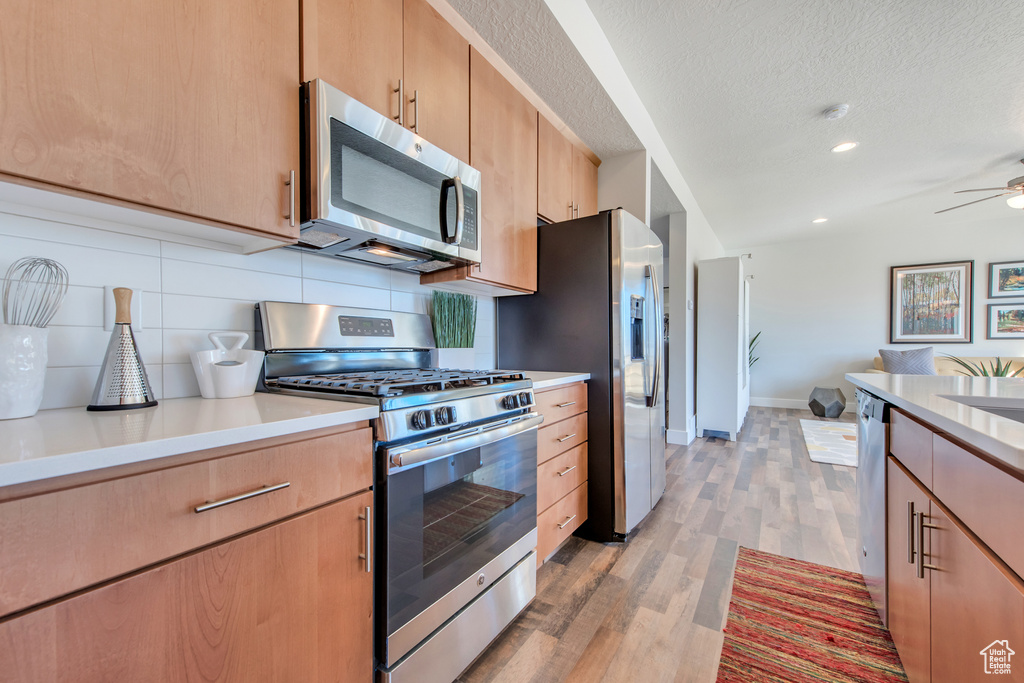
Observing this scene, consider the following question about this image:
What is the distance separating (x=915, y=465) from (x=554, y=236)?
1756 millimetres

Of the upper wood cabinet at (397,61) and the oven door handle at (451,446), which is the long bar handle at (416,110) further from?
the oven door handle at (451,446)

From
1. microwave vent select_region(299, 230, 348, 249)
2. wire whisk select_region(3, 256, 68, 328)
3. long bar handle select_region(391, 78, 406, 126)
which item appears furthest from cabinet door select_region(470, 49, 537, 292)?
wire whisk select_region(3, 256, 68, 328)

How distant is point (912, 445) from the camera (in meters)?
1.23

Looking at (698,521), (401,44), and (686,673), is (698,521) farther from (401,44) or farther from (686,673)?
(401,44)

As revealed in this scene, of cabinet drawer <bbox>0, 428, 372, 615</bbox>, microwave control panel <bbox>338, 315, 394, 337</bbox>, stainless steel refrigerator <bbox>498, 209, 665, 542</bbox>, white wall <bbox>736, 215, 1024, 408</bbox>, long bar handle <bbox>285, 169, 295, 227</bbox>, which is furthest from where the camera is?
white wall <bbox>736, 215, 1024, 408</bbox>

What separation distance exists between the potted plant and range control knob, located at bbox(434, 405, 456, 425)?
30.1 inches

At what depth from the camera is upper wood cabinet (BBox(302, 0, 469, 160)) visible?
4.17 ft

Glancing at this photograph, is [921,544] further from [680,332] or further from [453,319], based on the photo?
[680,332]

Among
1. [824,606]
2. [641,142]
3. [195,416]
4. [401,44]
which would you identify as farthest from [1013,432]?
[641,142]

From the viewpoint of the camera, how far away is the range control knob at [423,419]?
1.13 meters

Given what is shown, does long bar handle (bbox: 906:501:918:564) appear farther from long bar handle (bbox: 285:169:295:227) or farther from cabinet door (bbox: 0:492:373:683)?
long bar handle (bbox: 285:169:295:227)

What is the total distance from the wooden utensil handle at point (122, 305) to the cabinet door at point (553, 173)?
1856 mm

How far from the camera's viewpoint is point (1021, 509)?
67 cm

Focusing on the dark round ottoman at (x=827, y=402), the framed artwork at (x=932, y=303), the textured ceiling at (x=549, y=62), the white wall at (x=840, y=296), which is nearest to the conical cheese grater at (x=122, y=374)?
the textured ceiling at (x=549, y=62)
